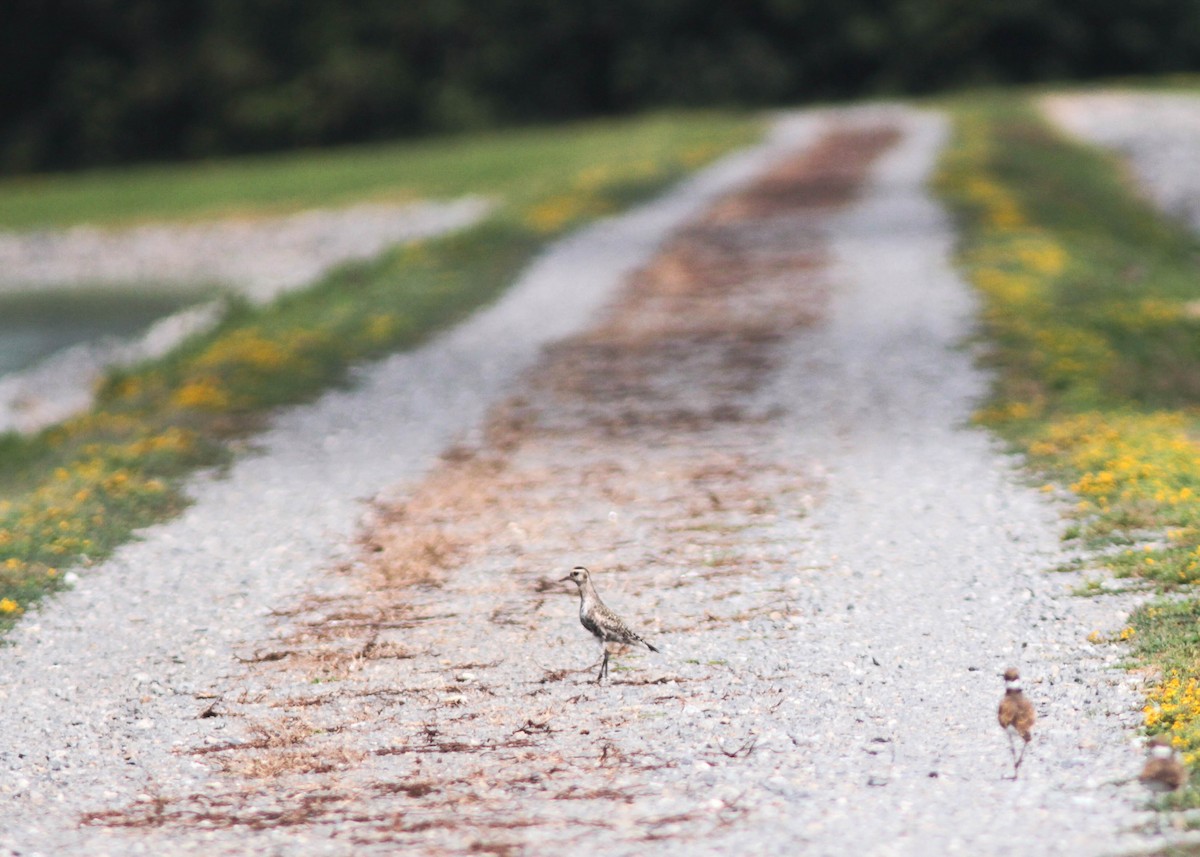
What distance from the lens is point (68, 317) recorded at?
30.5 m

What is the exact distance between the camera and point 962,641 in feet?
24.7

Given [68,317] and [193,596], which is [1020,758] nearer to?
[193,596]

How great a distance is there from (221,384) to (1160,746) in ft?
31.8

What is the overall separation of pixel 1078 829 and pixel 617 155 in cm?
2790

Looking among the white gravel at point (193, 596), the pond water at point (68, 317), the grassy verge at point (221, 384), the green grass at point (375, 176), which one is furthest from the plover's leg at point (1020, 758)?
the green grass at point (375, 176)

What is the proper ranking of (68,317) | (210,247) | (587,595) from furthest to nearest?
(210,247) → (68,317) → (587,595)

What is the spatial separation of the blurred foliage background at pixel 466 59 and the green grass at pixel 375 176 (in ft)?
39.6

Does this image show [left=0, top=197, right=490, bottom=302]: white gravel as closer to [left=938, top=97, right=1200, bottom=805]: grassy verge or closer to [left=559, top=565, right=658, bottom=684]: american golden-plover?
[left=938, top=97, right=1200, bottom=805]: grassy verge

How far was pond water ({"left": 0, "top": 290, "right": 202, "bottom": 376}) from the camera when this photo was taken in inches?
1030

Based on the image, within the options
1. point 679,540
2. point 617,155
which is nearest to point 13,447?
point 679,540

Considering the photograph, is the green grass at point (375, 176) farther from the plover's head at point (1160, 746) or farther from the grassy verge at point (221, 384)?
the plover's head at point (1160, 746)

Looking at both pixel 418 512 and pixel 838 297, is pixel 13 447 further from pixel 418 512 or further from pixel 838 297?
pixel 838 297

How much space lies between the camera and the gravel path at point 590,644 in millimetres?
6121

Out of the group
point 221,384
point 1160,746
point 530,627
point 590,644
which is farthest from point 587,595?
point 221,384
